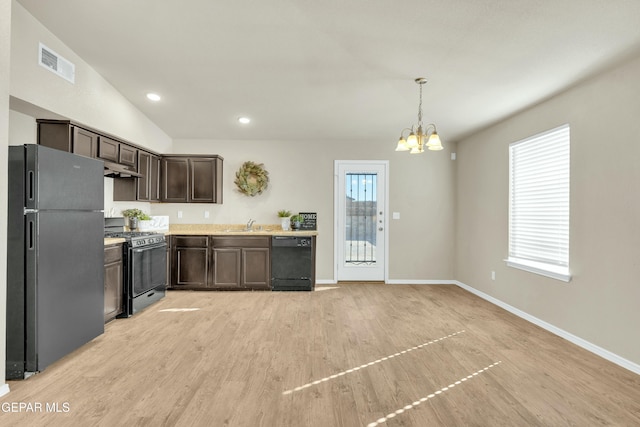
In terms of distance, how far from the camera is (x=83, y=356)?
118 inches

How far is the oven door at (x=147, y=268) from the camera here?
4.12 meters

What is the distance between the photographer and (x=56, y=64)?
10.6ft

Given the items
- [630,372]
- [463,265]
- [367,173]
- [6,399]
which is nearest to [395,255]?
[463,265]

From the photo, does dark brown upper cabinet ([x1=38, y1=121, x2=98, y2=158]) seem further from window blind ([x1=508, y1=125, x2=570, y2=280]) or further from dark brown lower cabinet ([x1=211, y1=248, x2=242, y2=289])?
window blind ([x1=508, y1=125, x2=570, y2=280])

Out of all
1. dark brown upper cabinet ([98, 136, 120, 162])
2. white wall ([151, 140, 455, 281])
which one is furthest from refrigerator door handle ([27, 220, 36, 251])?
white wall ([151, 140, 455, 281])

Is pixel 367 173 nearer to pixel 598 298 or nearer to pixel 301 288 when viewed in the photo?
pixel 301 288

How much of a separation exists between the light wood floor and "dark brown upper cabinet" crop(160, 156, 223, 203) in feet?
6.75

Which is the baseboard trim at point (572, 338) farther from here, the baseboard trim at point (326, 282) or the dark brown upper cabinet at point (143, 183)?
the dark brown upper cabinet at point (143, 183)

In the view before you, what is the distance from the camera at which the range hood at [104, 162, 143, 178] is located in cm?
410

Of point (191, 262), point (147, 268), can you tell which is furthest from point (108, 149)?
point (191, 262)

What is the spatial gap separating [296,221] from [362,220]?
119 centimetres

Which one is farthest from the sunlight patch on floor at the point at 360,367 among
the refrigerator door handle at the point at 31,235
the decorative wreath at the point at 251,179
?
the decorative wreath at the point at 251,179

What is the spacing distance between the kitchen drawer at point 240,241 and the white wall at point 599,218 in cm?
349

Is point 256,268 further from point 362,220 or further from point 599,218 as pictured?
point 599,218
